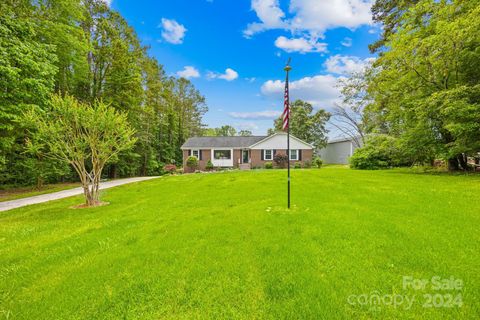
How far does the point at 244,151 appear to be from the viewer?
24922mm

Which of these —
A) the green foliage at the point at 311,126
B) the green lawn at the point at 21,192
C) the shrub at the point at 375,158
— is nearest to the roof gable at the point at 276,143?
the shrub at the point at 375,158

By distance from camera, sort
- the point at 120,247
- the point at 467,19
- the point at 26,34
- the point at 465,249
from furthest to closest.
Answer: the point at 467,19 < the point at 26,34 < the point at 120,247 < the point at 465,249

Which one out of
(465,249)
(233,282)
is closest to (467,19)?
(465,249)

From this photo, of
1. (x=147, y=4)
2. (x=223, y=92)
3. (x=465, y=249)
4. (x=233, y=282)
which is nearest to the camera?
(x=233, y=282)

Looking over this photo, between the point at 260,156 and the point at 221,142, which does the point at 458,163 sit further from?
the point at 221,142

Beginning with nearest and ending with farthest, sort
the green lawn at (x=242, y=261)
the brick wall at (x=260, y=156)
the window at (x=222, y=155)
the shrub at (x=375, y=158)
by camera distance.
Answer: the green lawn at (x=242, y=261) < the shrub at (x=375, y=158) < the brick wall at (x=260, y=156) < the window at (x=222, y=155)

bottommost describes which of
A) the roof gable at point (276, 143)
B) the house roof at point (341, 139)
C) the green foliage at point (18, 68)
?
the roof gable at point (276, 143)

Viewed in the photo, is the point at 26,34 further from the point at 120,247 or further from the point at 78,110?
the point at 120,247

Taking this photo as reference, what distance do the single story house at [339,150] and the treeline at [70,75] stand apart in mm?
23601

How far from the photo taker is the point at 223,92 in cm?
2605

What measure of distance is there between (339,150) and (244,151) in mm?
14928

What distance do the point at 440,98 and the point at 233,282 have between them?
13.3 meters

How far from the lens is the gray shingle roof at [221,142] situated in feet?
80.8

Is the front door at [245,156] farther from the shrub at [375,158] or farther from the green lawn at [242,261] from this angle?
the green lawn at [242,261]
